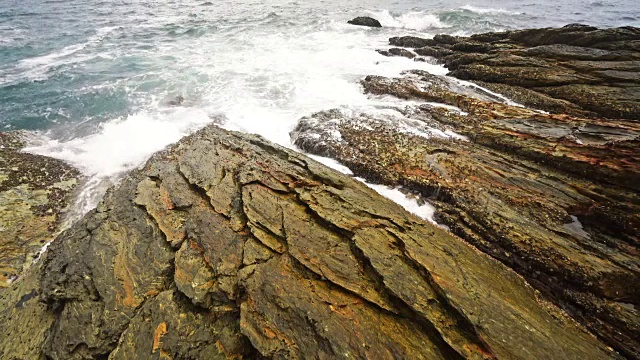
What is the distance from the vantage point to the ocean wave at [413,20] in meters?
42.1

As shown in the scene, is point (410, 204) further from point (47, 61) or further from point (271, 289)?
point (47, 61)

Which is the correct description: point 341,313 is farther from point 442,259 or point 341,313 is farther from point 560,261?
point 560,261

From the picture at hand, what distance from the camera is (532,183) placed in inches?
449

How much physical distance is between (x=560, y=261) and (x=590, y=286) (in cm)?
89

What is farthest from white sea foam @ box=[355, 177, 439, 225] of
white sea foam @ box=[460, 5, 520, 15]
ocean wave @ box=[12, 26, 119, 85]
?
white sea foam @ box=[460, 5, 520, 15]

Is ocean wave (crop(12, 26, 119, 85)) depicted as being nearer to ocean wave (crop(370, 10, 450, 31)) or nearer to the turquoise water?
the turquoise water

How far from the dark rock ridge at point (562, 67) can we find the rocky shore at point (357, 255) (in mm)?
2049

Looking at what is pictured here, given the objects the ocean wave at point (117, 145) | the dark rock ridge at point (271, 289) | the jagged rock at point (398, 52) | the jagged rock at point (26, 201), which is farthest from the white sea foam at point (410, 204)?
the jagged rock at point (398, 52)

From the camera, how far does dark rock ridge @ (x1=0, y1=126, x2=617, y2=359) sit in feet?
19.5

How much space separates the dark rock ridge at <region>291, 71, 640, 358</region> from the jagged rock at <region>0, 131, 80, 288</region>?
11.7 metres

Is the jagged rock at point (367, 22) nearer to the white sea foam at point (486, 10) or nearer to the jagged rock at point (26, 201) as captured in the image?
the white sea foam at point (486, 10)

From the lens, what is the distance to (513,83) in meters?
20.0

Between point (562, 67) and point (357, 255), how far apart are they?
22.0 m

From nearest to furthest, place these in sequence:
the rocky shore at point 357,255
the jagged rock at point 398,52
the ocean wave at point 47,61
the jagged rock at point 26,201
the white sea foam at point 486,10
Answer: the rocky shore at point 357,255
the jagged rock at point 26,201
the ocean wave at point 47,61
the jagged rock at point 398,52
the white sea foam at point 486,10
